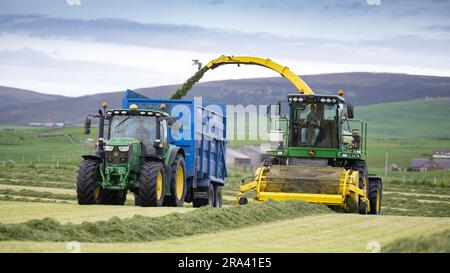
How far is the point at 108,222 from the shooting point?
16.9 metres

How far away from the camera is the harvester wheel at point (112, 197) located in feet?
81.1

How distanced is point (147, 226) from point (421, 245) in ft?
16.9

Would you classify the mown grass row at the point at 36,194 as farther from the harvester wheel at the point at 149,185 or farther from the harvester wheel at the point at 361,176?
the harvester wheel at the point at 361,176

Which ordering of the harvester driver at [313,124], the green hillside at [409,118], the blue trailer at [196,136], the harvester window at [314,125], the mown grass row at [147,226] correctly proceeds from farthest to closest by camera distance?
the green hillside at [409,118]
the harvester driver at [313,124]
the harvester window at [314,125]
the blue trailer at [196,136]
the mown grass row at [147,226]

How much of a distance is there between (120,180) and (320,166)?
19.2 ft

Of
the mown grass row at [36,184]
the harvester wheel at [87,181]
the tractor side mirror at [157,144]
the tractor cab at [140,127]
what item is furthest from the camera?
the mown grass row at [36,184]

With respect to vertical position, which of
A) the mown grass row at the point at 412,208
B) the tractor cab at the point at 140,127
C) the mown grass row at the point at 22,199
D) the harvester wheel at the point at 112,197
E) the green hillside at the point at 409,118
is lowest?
the mown grass row at the point at 412,208

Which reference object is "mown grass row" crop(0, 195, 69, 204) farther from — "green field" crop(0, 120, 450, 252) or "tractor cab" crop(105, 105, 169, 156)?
"tractor cab" crop(105, 105, 169, 156)

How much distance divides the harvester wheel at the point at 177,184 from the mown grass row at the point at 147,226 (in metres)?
3.91

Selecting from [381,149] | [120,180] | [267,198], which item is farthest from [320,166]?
[381,149]

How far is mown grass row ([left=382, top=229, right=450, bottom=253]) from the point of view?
45.2 ft

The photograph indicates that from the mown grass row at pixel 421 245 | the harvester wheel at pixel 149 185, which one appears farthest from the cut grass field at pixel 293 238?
the harvester wheel at pixel 149 185

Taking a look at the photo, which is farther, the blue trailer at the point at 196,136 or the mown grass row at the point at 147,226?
the blue trailer at the point at 196,136

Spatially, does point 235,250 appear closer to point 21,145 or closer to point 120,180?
point 120,180
